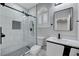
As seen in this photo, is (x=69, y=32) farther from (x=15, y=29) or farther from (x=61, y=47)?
(x=15, y=29)

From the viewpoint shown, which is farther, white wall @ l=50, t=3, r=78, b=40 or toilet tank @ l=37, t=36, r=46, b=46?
toilet tank @ l=37, t=36, r=46, b=46

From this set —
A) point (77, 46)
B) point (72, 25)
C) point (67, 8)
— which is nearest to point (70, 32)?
point (72, 25)

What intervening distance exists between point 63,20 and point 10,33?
3.23 ft

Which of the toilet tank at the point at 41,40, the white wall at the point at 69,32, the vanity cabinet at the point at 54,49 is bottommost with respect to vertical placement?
the vanity cabinet at the point at 54,49

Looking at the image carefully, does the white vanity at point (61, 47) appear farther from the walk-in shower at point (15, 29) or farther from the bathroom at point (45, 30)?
the walk-in shower at point (15, 29)

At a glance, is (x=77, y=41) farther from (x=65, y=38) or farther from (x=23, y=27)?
(x=23, y=27)

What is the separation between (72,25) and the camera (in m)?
0.86

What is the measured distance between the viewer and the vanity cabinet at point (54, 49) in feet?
2.59

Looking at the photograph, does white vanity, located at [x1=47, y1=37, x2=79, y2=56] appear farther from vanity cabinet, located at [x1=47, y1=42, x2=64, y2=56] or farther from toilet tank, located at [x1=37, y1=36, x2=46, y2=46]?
toilet tank, located at [x1=37, y1=36, x2=46, y2=46]

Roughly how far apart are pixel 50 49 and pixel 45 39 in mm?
179

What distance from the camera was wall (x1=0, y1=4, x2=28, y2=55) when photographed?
108 centimetres

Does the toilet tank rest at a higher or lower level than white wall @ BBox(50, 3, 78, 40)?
lower

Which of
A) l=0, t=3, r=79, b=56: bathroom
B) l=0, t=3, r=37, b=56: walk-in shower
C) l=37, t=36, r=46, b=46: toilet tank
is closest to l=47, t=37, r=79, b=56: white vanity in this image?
l=0, t=3, r=79, b=56: bathroom

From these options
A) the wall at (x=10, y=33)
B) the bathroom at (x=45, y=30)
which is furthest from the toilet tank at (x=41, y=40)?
the wall at (x=10, y=33)
